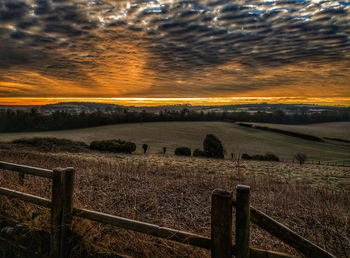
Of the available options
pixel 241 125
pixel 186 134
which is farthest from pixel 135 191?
pixel 241 125

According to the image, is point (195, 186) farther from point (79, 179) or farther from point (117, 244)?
point (117, 244)

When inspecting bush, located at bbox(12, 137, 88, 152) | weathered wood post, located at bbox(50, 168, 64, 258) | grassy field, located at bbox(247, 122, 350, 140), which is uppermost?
weathered wood post, located at bbox(50, 168, 64, 258)

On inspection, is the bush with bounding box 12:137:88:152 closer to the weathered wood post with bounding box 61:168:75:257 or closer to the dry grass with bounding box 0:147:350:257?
the dry grass with bounding box 0:147:350:257

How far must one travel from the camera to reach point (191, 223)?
592 cm

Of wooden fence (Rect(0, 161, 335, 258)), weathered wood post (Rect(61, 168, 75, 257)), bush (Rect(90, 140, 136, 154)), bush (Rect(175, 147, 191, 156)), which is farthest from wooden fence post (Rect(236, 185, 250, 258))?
bush (Rect(175, 147, 191, 156))

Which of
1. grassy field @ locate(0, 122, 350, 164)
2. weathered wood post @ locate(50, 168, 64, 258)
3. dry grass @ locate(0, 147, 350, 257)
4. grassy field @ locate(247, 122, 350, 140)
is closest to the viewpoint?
weathered wood post @ locate(50, 168, 64, 258)

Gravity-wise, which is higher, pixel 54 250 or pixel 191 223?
pixel 54 250

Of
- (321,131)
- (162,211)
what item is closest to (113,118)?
(321,131)

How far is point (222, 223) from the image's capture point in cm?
249

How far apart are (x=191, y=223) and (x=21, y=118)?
85.3 m

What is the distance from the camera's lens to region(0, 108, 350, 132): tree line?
74375 millimetres

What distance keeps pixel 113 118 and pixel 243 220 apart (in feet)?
272

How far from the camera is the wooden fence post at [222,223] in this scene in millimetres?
2480

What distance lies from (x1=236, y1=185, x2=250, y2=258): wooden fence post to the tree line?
8034 cm
